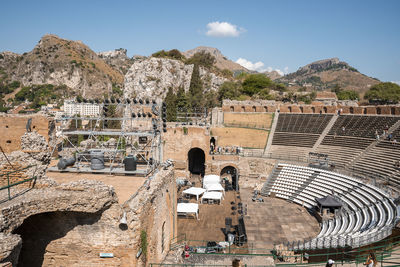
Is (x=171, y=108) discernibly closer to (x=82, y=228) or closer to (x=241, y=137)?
(x=241, y=137)

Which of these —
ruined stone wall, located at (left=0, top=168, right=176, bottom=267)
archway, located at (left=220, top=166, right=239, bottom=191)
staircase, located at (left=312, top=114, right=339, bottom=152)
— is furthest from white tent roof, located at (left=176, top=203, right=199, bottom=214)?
staircase, located at (left=312, top=114, right=339, bottom=152)

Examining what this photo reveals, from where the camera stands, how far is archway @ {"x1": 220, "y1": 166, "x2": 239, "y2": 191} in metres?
26.4

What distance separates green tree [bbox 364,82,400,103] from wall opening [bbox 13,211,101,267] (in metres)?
68.6

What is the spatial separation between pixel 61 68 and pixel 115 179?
388 feet

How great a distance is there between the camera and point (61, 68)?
4395 inches

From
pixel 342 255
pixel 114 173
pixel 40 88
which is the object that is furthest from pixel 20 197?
pixel 40 88

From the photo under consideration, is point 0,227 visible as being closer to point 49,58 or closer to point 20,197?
point 20,197

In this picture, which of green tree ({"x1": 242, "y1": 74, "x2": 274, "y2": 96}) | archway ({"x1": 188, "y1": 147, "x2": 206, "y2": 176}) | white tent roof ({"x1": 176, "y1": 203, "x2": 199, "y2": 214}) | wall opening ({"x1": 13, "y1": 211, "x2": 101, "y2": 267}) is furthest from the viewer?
green tree ({"x1": 242, "y1": 74, "x2": 274, "y2": 96})

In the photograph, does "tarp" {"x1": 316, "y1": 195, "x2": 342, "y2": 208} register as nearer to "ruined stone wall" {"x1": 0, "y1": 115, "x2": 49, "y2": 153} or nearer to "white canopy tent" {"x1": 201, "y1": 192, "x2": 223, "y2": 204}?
"white canopy tent" {"x1": 201, "y1": 192, "x2": 223, "y2": 204}

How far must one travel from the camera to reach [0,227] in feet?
18.2

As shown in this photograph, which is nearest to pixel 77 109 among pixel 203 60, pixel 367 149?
pixel 203 60

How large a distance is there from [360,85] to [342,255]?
499 feet

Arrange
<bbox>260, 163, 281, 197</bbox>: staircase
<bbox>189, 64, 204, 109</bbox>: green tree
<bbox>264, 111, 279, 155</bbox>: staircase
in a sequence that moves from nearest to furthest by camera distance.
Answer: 1. <bbox>260, 163, 281, 197</bbox>: staircase
2. <bbox>264, 111, 279, 155</bbox>: staircase
3. <bbox>189, 64, 204, 109</bbox>: green tree

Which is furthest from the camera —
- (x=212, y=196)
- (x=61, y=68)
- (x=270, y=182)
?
(x=61, y=68)
